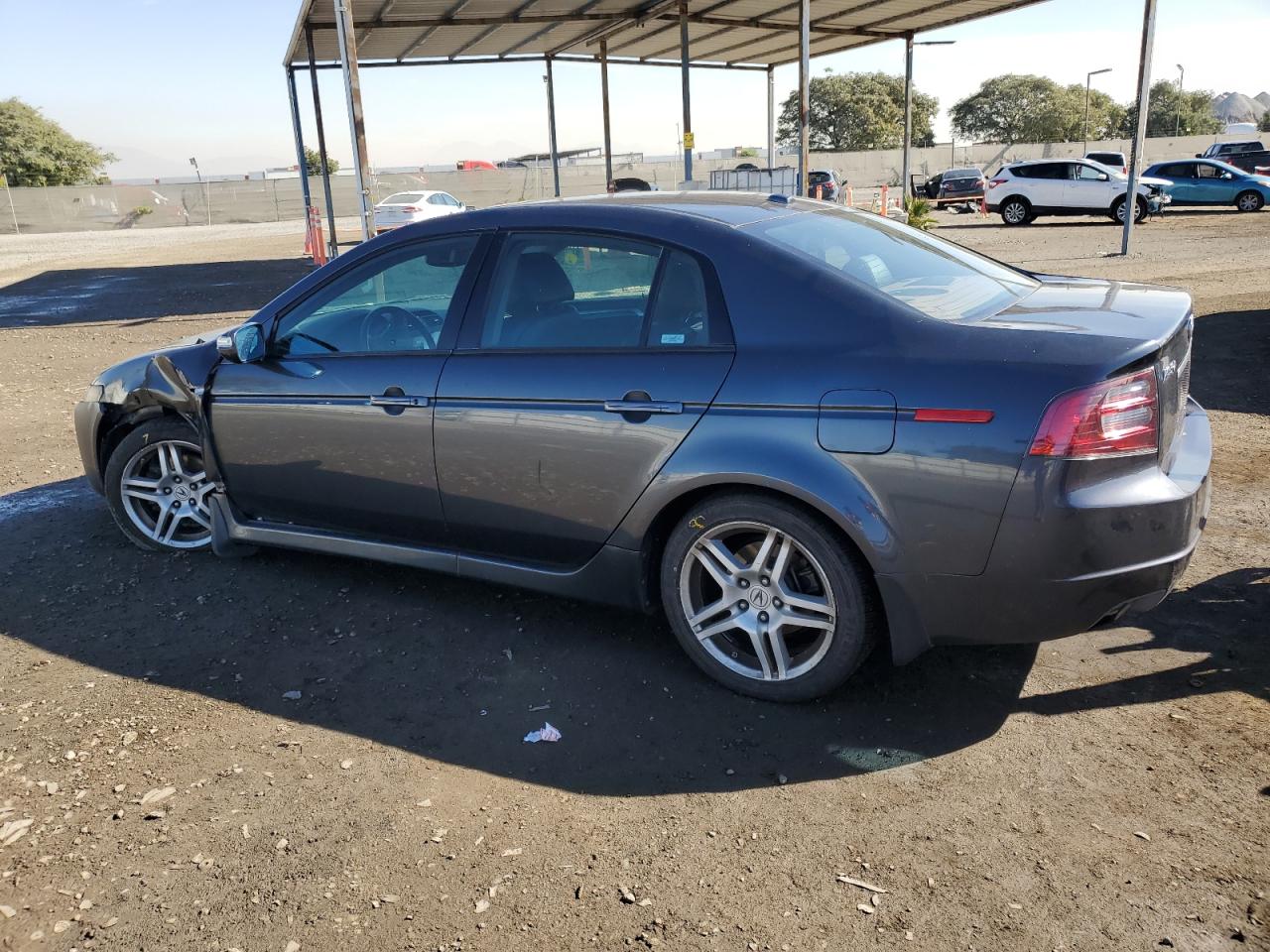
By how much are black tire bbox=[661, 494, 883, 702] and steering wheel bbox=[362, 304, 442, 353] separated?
135cm

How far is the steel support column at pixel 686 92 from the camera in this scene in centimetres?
1788

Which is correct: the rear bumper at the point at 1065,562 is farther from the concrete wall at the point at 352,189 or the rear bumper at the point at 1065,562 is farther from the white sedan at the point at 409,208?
the concrete wall at the point at 352,189

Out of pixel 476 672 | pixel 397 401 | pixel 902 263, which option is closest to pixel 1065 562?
pixel 902 263

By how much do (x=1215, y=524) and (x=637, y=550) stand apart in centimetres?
311

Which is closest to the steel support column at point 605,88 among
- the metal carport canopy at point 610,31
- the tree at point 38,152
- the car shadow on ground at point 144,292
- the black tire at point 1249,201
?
the metal carport canopy at point 610,31

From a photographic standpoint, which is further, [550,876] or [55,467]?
[55,467]

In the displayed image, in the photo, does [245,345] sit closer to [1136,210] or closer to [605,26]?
[605,26]

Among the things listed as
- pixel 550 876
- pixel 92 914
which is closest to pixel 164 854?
pixel 92 914

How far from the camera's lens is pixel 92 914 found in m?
2.50

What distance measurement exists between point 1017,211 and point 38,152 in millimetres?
63560

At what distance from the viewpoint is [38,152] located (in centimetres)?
6425

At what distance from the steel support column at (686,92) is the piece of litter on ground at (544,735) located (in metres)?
16.8

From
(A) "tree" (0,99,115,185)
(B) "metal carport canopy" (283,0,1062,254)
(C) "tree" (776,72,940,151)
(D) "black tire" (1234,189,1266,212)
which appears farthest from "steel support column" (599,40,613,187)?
(C) "tree" (776,72,940,151)

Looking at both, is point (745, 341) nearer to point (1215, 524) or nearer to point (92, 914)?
point (92, 914)
